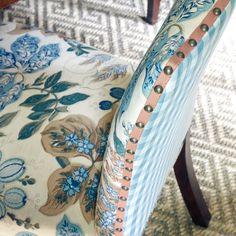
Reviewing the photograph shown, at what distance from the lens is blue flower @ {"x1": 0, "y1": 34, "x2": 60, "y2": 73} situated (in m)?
0.76

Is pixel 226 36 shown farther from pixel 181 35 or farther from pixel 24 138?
pixel 181 35

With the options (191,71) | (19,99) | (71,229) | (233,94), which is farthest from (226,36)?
(191,71)

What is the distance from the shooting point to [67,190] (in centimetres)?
61

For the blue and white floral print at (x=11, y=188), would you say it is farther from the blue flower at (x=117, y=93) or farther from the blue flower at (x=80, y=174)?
the blue flower at (x=117, y=93)

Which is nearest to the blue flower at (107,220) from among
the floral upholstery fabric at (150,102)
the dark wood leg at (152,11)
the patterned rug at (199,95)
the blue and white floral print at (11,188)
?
the floral upholstery fabric at (150,102)

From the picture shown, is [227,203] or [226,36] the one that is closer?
[227,203]

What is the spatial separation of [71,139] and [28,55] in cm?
20

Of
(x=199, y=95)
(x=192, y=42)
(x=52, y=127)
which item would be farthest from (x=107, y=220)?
(x=199, y=95)

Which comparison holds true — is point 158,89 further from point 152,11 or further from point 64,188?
point 152,11

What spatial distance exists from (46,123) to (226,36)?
90cm

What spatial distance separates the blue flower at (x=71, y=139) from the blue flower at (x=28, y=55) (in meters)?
0.15

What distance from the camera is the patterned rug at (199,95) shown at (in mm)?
995

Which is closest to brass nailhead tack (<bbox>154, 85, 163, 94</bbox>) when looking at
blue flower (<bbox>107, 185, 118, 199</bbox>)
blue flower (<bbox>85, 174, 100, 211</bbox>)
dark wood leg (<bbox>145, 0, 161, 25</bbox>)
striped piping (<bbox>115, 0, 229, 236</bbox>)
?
striped piping (<bbox>115, 0, 229, 236</bbox>)

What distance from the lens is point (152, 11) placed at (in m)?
1.39
